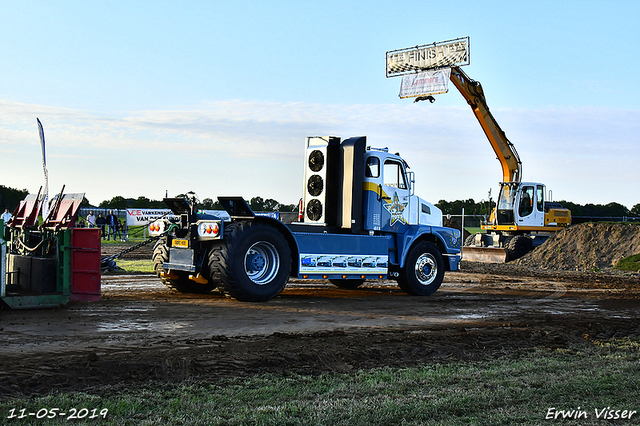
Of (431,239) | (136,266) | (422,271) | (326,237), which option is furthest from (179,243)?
(136,266)

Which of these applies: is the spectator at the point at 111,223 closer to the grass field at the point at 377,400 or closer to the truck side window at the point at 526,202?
the truck side window at the point at 526,202

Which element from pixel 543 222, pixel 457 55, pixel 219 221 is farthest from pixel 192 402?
pixel 457 55

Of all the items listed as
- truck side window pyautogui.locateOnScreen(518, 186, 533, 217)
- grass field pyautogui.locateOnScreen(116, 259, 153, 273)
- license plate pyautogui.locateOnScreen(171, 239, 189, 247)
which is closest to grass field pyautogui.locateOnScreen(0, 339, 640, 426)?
license plate pyautogui.locateOnScreen(171, 239, 189, 247)

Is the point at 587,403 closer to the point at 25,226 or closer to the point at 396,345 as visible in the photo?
the point at 396,345

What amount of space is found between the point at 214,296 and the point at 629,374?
8044mm

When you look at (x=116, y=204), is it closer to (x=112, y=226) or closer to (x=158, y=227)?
(x=112, y=226)

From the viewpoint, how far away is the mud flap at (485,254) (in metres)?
27.6

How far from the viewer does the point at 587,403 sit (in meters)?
5.39

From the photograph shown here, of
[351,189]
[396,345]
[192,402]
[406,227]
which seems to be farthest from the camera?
[406,227]

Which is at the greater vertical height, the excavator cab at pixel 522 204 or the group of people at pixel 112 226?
the excavator cab at pixel 522 204

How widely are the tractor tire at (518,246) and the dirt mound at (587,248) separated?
92cm

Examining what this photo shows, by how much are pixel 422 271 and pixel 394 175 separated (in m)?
2.26

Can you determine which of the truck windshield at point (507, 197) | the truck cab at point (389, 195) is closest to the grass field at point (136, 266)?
the truck cab at point (389, 195)

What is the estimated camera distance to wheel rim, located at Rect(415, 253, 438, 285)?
1447 centimetres
